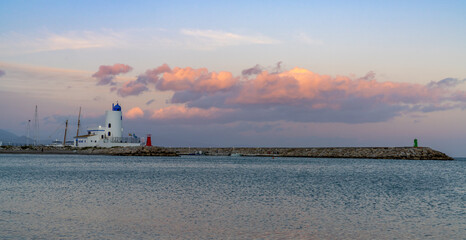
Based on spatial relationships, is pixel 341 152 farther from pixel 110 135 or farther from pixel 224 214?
pixel 224 214

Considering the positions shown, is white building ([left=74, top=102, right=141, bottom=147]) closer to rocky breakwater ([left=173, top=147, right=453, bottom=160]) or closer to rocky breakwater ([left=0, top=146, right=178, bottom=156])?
rocky breakwater ([left=0, top=146, right=178, bottom=156])

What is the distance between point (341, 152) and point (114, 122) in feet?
243

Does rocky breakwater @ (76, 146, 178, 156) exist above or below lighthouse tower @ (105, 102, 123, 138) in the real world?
below

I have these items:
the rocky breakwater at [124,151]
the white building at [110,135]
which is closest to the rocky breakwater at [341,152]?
the rocky breakwater at [124,151]

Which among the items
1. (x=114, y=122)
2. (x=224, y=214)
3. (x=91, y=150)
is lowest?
(x=224, y=214)

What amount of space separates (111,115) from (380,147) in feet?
281

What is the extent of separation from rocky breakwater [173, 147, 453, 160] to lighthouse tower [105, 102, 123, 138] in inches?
1858

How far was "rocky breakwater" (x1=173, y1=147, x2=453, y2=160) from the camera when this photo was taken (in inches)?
4594

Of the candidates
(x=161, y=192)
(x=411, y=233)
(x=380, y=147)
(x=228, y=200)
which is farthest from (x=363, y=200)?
(x=380, y=147)

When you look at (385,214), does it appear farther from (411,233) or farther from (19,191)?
(19,191)

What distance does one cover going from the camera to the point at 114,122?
131875 millimetres

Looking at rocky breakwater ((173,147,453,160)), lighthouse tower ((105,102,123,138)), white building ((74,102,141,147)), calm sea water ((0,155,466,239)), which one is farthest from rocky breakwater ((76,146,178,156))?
calm sea water ((0,155,466,239))

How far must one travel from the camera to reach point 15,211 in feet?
75.0

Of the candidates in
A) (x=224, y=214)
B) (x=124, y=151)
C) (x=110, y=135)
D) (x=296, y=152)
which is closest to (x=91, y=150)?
(x=110, y=135)
